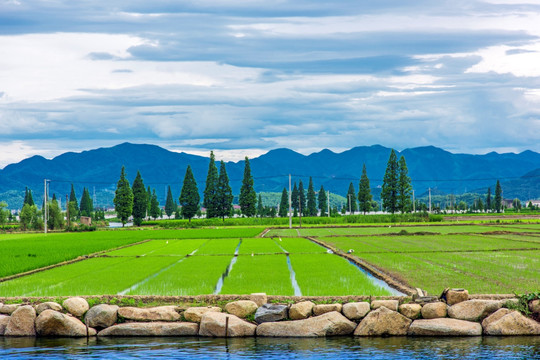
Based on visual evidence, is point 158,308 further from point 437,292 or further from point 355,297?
point 437,292

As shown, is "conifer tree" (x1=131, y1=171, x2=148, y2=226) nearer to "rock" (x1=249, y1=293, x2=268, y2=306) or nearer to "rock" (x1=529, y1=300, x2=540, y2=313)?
"rock" (x1=249, y1=293, x2=268, y2=306)

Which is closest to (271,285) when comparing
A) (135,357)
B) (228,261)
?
(135,357)

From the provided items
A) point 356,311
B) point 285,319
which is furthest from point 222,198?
point 356,311

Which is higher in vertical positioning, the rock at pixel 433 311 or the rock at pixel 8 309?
the rock at pixel 8 309

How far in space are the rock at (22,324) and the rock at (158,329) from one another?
2.17 metres

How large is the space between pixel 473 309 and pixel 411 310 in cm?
150

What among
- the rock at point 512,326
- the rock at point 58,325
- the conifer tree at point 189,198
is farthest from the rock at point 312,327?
the conifer tree at point 189,198

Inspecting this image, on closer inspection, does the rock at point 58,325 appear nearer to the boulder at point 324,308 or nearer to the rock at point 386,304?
the boulder at point 324,308

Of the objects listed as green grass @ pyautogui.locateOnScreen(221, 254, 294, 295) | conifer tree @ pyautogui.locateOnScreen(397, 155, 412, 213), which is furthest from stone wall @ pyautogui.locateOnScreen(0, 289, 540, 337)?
conifer tree @ pyautogui.locateOnScreen(397, 155, 412, 213)

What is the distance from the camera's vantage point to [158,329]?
15891mm

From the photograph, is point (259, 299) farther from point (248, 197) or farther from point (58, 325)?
point (248, 197)

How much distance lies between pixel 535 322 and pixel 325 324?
16.3 ft

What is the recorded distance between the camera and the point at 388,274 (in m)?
23.9

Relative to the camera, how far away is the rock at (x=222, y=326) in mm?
15672
